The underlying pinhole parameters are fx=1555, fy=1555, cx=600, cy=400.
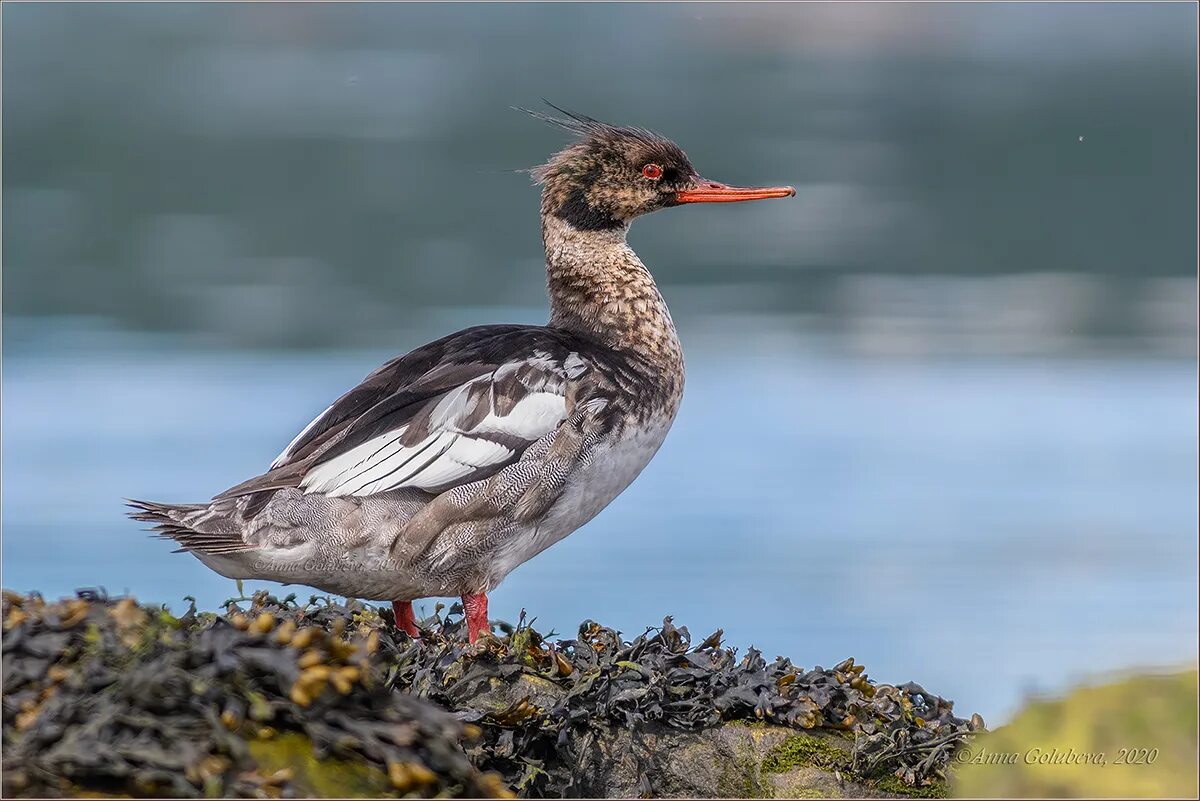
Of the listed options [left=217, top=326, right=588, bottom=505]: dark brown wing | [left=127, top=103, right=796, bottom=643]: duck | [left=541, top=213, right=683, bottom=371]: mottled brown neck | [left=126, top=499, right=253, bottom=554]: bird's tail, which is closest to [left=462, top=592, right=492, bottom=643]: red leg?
[left=127, top=103, right=796, bottom=643]: duck

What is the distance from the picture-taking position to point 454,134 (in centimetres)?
2150

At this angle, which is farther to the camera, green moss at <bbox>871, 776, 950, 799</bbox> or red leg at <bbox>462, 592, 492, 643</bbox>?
red leg at <bbox>462, 592, 492, 643</bbox>

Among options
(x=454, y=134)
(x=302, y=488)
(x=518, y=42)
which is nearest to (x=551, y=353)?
(x=302, y=488)

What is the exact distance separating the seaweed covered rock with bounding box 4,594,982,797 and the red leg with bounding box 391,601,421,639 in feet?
0.17

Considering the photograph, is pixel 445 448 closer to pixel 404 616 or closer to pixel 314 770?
pixel 404 616

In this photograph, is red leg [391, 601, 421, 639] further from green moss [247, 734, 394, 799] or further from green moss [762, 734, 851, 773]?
green moss [247, 734, 394, 799]

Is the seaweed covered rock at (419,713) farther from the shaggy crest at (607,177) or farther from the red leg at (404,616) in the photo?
the shaggy crest at (607,177)

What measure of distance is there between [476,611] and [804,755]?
4.61ft

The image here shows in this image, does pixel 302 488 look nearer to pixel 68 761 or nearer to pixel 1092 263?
pixel 68 761

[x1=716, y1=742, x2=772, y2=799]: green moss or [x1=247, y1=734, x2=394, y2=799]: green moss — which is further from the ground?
[x1=716, y1=742, x2=772, y2=799]: green moss

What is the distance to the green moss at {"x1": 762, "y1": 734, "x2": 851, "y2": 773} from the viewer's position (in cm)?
383

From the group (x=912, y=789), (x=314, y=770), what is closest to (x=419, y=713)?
(x=314, y=770)

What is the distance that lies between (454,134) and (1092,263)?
897 cm

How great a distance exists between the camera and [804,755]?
3.86 m
